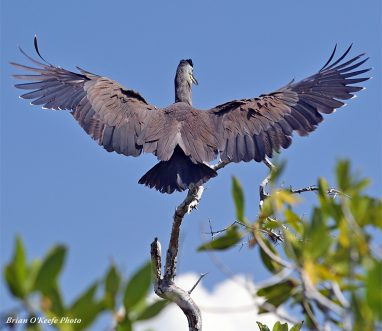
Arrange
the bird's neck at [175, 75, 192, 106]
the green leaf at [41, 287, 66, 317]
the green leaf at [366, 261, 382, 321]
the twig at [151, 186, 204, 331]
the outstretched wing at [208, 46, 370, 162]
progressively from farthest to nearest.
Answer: the bird's neck at [175, 75, 192, 106] → the outstretched wing at [208, 46, 370, 162] → the twig at [151, 186, 204, 331] → the green leaf at [41, 287, 66, 317] → the green leaf at [366, 261, 382, 321]

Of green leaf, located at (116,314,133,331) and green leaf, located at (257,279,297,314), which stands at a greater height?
green leaf, located at (257,279,297,314)

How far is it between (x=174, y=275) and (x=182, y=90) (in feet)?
7.72

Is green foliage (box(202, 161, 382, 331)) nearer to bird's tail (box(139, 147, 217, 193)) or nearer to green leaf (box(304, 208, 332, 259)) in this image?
green leaf (box(304, 208, 332, 259))

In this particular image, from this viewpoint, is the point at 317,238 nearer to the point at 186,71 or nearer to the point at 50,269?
the point at 50,269

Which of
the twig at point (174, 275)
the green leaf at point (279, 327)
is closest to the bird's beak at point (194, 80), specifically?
the twig at point (174, 275)

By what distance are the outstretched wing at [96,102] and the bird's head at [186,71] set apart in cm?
70

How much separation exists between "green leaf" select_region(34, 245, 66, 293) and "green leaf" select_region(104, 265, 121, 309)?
113 millimetres

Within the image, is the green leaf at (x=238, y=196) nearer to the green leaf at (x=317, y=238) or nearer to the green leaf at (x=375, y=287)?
the green leaf at (x=317, y=238)

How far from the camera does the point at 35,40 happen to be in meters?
Answer: 7.07

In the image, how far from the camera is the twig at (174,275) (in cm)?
486

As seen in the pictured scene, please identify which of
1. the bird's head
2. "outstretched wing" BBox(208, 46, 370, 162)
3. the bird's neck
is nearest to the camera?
"outstretched wing" BBox(208, 46, 370, 162)

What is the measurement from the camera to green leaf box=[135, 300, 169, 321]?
1759mm

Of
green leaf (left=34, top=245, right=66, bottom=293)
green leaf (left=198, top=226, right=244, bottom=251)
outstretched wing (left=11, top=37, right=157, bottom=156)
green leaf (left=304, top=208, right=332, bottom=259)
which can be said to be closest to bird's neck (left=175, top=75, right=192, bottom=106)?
outstretched wing (left=11, top=37, right=157, bottom=156)

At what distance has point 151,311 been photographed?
176 cm
